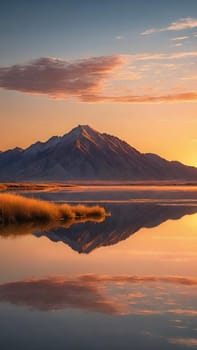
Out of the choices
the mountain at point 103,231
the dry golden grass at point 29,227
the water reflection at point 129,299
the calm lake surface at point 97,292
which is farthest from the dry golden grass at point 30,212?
the water reflection at point 129,299

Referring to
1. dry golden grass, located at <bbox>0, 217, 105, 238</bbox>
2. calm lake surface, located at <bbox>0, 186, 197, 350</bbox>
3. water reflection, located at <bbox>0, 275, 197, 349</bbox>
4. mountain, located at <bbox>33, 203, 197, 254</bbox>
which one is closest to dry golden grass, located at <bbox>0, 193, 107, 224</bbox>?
dry golden grass, located at <bbox>0, 217, 105, 238</bbox>

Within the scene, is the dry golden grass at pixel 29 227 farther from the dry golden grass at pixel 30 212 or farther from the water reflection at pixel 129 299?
the water reflection at pixel 129 299

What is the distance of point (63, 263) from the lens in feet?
56.9

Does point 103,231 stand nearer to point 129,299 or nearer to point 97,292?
point 97,292

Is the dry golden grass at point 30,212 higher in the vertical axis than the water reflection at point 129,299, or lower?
higher

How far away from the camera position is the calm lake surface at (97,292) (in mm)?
9461

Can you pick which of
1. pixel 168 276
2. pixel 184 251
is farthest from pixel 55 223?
pixel 168 276

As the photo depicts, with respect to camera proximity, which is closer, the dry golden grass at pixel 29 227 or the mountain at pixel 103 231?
the mountain at pixel 103 231

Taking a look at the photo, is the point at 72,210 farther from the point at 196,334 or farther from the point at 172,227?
the point at 196,334

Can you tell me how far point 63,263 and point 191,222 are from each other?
16765mm

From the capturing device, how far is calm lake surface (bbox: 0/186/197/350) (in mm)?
9461

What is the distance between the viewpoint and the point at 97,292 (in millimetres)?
12953

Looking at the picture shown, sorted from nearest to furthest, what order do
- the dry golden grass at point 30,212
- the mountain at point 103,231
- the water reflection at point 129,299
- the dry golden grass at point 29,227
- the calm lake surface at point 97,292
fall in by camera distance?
the calm lake surface at point 97,292 → the water reflection at point 129,299 → the mountain at point 103,231 → the dry golden grass at point 29,227 → the dry golden grass at point 30,212

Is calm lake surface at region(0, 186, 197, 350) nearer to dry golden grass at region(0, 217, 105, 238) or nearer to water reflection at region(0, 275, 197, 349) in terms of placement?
water reflection at region(0, 275, 197, 349)
